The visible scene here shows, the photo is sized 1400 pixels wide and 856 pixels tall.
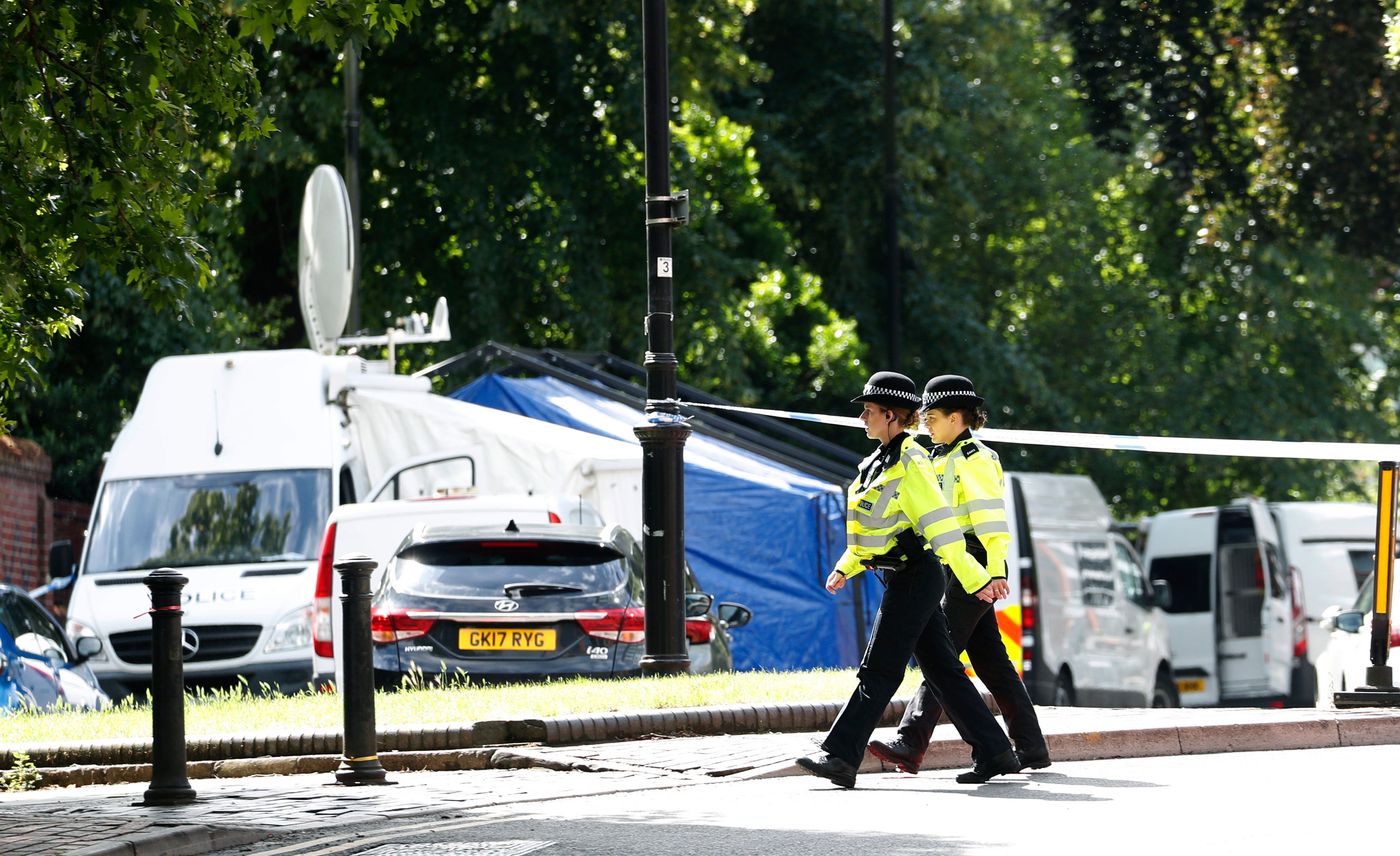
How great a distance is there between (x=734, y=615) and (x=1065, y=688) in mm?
4124

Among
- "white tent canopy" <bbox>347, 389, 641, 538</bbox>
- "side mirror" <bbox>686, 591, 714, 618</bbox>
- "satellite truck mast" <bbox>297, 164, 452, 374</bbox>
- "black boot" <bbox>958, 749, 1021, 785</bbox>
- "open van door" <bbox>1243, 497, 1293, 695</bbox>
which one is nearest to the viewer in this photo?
"black boot" <bbox>958, 749, 1021, 785</bbox>

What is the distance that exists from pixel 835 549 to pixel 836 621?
0.64 metres

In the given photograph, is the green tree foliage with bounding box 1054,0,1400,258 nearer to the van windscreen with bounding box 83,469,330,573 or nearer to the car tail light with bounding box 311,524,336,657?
the van windscreen with bounding box 83,469,330,573

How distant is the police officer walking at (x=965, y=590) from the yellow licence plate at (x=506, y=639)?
226 centimetres

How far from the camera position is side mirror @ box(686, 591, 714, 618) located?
37.2 feet

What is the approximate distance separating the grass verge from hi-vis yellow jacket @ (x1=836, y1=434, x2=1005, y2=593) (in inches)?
87.3

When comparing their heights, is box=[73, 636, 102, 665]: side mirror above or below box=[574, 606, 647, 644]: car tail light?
below

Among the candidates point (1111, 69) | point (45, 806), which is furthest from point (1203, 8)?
→ point (45, 806)

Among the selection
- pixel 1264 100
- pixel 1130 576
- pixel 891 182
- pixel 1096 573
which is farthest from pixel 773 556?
pixel 1264 100

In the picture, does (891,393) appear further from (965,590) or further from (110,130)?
(110,130)

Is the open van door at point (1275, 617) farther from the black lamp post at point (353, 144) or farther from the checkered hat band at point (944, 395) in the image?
the checkered hat band at point (944, 395)

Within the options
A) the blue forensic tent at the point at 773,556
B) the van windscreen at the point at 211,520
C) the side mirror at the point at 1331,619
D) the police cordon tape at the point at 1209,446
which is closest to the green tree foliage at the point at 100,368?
the van windscreen at the point at 211,520

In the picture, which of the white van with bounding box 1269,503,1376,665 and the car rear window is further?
the white van with bounding box 1269,503,1376,665

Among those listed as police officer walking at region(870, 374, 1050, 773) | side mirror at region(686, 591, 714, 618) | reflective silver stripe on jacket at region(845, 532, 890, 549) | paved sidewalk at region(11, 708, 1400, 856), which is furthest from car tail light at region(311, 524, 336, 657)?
reflective silver stripe on jacket at region(845, 532, 890, 549)
